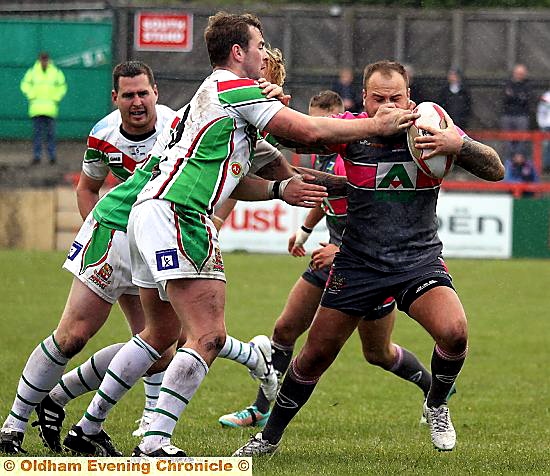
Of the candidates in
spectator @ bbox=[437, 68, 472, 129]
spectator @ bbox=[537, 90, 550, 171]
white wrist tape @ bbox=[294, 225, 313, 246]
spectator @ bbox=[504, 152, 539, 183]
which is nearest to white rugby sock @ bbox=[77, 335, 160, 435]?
white wrist tape @ bbox=[294, 225, 313, 246]

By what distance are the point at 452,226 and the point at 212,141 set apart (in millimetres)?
13154

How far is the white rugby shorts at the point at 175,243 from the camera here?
5.74m

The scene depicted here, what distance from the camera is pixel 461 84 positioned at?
22094 mm

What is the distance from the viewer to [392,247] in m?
6.32

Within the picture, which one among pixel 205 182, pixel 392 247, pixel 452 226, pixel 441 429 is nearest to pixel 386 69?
pixel 392 247

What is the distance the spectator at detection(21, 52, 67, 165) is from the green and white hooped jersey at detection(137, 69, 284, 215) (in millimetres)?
16682

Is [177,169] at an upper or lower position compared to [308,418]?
upper

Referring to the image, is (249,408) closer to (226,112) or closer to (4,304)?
(226,112)

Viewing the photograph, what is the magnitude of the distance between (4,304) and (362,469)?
8621mm

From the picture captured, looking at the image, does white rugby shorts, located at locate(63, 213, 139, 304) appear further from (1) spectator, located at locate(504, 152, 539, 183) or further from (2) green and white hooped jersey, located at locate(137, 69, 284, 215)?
(1) spectator, located at locate(504, 152, 539, 183)

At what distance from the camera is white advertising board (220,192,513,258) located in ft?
60.9

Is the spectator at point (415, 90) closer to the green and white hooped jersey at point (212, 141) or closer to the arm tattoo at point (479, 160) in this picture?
the arm tattoo at point (479, 160)

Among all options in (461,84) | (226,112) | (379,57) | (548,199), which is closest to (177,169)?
(226,112)

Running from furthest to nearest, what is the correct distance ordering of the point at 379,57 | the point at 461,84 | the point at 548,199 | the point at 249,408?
the point at 379,57 < the point at 461,84 < the point at 548,199 < the point at 249,408
